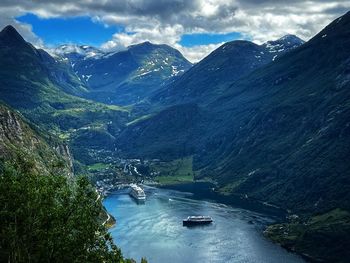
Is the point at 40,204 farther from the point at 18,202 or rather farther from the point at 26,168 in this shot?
the point at 26,168

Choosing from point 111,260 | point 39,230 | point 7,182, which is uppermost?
point 7,182

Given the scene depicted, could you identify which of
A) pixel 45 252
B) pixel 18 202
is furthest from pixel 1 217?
pixel 45 252

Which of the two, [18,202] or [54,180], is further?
[54,180]

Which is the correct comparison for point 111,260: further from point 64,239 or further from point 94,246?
point 64,239

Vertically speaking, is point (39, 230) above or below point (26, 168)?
below

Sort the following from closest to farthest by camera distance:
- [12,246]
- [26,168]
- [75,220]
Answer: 1. [12,246]
2. [75,220]
3. [26,168]

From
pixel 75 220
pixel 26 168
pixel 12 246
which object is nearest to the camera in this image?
pixel 12 246

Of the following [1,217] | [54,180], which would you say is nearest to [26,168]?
[54,180]
